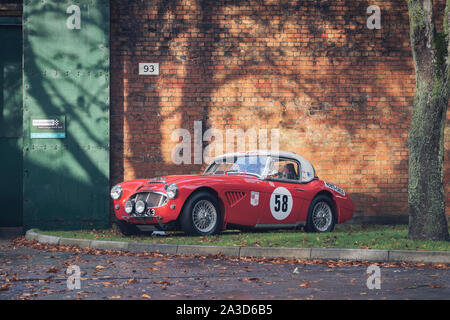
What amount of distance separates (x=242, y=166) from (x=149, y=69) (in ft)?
12.6

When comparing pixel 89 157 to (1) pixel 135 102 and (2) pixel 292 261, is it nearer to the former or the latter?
(1) pixel 135 102

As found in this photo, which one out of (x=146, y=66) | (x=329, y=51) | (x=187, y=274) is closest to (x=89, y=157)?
(x=146, y=66)

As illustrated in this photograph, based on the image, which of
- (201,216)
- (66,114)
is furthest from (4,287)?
(66,114)

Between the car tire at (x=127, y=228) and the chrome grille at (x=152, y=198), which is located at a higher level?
the chrome grille at (x=152, y=198)

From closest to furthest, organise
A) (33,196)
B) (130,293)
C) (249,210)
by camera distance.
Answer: (130,293) < (249,210) < (33,196)

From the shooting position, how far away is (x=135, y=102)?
1458 cm

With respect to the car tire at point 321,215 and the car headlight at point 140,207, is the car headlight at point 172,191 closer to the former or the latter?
the car headlight at point 140,207

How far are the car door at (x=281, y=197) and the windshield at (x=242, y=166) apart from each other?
7.5 inches

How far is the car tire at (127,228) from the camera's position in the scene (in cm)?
1167

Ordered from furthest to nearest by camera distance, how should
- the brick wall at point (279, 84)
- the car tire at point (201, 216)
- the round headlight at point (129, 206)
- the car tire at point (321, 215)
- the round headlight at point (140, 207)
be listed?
the brick wall at point (279, 84) < the car tire at point (321, 215) < the round headlight at point (129, 206) < the round headlight at point (140, 207) < the car tire at point (201, 216)

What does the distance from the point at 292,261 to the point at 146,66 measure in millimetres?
7148

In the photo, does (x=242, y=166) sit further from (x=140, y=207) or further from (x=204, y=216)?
(x=140, y=207)

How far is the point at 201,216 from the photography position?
11000mm
